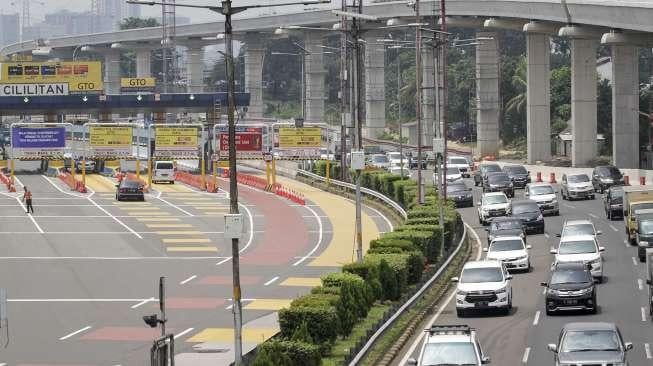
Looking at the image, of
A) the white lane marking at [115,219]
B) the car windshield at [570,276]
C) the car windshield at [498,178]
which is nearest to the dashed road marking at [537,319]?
the car windshield at [570,276]

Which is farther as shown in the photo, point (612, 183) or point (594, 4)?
point (594, 4)

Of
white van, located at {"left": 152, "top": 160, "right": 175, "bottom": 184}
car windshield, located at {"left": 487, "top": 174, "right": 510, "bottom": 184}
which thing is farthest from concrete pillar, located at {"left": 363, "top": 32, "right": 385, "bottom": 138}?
car windshield, located at {"left": 487, "top": 174, "right": 510, "bottom": 184}

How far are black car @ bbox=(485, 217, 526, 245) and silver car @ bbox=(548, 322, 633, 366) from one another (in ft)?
80.0

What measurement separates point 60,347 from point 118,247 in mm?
26983

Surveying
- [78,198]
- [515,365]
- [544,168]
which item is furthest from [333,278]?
[544,168]

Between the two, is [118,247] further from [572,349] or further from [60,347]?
[572,349]

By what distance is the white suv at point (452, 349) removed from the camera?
29406 mm

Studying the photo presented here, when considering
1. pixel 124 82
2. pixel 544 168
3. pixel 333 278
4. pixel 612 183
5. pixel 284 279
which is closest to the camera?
pixel 333 278

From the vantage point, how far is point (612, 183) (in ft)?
278

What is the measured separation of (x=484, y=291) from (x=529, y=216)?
23.5 meters

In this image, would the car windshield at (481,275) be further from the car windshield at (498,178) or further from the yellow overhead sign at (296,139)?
the yellow overhead sign at (296,139)

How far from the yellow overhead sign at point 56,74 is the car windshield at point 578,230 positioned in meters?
91.6

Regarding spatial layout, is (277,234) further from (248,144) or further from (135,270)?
(248,144)

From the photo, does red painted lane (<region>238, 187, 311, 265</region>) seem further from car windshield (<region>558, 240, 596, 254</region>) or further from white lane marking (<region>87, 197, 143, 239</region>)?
car windshield (<region>558, 240, 596, 254</region>)
